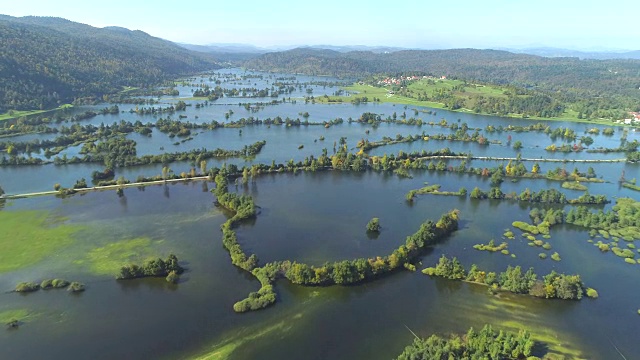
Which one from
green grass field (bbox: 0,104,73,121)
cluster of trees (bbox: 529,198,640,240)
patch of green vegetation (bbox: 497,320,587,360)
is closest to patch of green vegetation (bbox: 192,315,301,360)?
patch of green vegetation (bbox: 497,320,587,360)

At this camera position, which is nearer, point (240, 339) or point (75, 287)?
point (240, 339)

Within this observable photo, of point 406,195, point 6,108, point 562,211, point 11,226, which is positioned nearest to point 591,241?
point 562,211

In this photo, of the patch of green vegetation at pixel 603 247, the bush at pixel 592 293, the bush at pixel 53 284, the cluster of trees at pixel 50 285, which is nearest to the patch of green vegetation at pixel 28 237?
the cluster of trees at pixel 50 285

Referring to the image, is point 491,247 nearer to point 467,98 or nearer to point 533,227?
point 533,227

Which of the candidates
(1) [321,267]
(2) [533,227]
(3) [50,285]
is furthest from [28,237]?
(2) [533,227]

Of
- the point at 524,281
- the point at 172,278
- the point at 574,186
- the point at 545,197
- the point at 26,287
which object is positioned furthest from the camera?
the point at 574,186

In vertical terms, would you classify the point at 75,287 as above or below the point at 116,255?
below

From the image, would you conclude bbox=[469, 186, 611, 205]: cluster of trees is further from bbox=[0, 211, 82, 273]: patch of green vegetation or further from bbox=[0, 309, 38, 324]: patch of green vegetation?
bbox=[0, 309, 38, 324]: patch of green vegetation

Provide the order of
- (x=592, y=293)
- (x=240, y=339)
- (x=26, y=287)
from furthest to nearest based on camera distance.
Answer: (x=592, y=293) → (x=26, y=287) → (x=240, y=339)

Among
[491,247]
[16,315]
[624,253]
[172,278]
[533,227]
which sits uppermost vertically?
[172,278]
